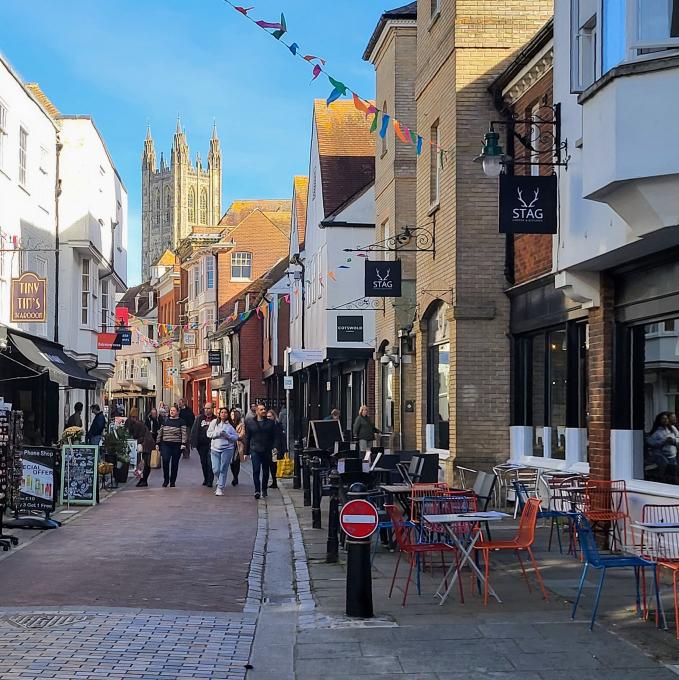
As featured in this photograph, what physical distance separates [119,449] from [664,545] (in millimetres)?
15977

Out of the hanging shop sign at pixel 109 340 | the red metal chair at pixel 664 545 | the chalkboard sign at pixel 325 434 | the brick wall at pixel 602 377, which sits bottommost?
the red metal chair at pixel 664 545

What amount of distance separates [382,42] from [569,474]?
1451 centimetres

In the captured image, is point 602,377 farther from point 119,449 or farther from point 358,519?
point 119,449

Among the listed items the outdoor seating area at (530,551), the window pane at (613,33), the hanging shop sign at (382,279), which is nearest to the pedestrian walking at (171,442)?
the hanging shop sign at (382,279)

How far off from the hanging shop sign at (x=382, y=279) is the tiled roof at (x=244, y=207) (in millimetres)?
50601

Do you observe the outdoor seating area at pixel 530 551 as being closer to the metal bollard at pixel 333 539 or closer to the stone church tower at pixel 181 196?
the metal bollard at pixel 333 539

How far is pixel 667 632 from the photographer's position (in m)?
7.98

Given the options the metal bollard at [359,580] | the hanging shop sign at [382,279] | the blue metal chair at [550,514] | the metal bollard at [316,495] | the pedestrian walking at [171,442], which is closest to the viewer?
the metal bollard at [359,580]

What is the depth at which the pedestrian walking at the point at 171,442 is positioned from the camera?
2283 cm

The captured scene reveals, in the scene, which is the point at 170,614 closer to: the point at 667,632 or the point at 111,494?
the point at 667,632

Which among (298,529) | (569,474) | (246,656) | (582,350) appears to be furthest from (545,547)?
(246,656)

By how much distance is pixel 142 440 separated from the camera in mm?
25141

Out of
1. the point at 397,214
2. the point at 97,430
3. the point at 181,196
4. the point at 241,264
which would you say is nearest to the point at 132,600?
the point at 97,430

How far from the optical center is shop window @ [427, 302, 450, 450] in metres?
19.2
